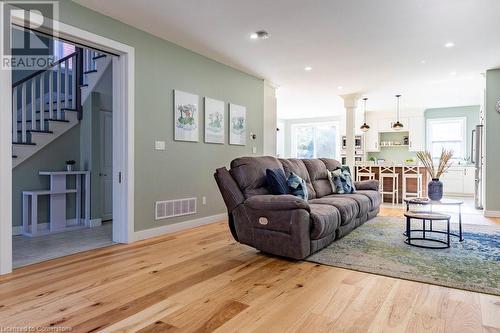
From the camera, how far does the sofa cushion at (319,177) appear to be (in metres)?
4.70

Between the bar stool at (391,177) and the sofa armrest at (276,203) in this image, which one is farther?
the bar stool at (391,177)

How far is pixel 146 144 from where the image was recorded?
4.00 m

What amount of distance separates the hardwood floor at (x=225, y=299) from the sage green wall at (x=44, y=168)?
187 cm

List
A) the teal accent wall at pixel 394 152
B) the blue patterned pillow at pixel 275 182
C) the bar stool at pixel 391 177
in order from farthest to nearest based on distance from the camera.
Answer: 1. the teal accent wall at pixel 394 152
2. the bar stool at pixel 391 177
3. the blue patterned pillow at pixel 275 182

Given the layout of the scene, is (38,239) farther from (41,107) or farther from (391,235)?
(391,235)

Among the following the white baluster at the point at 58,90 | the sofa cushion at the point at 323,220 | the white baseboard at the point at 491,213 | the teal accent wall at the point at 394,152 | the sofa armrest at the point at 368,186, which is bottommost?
the white baseboard at the point at 491,213

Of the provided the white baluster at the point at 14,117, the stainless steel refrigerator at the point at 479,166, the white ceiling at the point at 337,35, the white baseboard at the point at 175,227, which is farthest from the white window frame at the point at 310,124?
the white baluster at the point at 14,117

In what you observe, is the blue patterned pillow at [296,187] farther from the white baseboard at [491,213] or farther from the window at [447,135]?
the window at [447,135]

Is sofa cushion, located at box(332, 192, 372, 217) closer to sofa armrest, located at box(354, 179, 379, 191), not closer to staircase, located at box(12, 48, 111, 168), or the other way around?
sofa armrest, located at box(354, 179, 379, 191)

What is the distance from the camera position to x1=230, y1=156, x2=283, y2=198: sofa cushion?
3400 millimetres

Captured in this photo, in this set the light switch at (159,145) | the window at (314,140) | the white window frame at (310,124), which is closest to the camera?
the light switch at (159,145)

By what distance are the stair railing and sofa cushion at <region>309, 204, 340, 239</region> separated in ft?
13.6

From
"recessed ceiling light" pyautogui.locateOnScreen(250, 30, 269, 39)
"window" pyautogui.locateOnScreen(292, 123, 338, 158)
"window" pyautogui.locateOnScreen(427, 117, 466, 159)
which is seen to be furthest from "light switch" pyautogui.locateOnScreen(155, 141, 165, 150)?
"window" pyautogui.locateOnScreen(292, 123, 338, 158)

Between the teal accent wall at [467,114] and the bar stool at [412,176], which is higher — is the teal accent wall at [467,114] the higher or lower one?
the higher one
